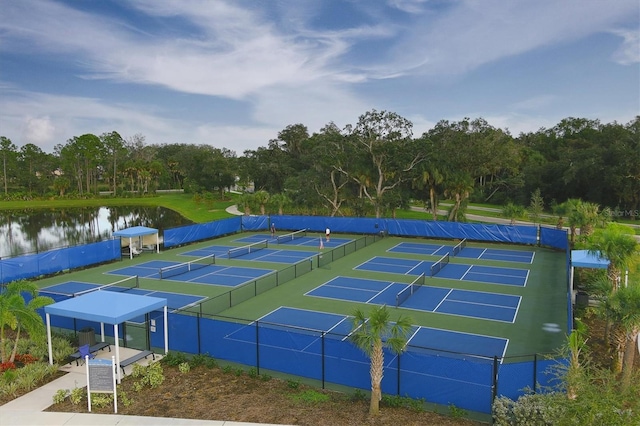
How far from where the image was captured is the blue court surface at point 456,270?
28469 millimetres

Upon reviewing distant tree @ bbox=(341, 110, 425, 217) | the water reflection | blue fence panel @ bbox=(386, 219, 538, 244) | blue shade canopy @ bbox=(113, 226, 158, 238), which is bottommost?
the water reflection

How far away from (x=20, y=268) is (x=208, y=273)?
10.5m

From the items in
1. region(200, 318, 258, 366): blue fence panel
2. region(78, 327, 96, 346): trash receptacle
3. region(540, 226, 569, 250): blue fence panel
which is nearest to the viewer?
region(200, 318, 258, 366): blue fence panel

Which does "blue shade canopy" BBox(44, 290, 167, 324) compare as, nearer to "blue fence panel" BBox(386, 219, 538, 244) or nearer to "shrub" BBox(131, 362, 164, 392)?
"shrub" BBox(131, 362, 164, 392)

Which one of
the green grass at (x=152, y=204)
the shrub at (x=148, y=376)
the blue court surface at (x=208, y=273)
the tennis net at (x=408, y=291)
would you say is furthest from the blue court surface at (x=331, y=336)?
the green grass at (x=152, y=204)

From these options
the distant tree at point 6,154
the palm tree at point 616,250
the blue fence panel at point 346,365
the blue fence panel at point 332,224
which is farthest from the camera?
the distant tree at point 6,154

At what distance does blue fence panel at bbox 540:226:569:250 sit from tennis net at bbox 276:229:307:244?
65.5 ft

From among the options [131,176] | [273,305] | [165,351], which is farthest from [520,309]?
[131,176]

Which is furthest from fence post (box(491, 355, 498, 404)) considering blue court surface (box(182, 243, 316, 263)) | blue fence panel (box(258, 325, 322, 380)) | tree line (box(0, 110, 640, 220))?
tree line (box(0, 110, 640, 220))

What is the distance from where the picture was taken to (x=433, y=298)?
24.1 metres

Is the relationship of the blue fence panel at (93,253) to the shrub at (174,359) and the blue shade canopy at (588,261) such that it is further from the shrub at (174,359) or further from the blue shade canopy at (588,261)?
the blue shade canopy at (588,261)

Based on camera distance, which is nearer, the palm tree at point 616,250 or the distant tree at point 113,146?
the palm tree at point 616,250

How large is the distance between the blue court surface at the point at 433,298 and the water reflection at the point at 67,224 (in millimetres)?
31447

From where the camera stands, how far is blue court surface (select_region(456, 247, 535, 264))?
34.6 meters
